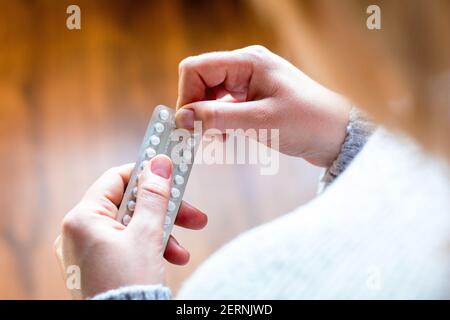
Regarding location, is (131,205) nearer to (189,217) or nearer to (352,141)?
(189,217)

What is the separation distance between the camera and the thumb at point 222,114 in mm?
592

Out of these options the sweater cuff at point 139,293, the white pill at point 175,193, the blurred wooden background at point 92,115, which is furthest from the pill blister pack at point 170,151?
the blurred wooden background at point 92,115

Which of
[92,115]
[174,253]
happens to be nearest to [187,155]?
[174,253]

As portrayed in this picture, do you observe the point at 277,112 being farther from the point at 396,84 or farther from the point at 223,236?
the point at 223,236

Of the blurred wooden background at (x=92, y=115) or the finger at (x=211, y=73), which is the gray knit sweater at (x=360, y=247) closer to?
the finger at (x=211, y=73)

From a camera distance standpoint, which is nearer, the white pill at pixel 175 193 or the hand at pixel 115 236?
the hand at pixel 115 236

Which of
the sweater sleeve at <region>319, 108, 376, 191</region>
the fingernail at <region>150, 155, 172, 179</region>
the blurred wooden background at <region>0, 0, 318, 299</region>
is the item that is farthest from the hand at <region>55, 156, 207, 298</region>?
the blurred wooden background at <region>0, 0, 318, 299</region>

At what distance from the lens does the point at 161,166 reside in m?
0.57

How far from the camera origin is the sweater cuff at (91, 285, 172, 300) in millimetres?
449

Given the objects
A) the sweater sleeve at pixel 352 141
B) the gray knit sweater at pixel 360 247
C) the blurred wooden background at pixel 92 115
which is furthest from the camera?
the blurred wooden background at pixel 92 115

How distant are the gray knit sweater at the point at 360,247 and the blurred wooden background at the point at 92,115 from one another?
53 centimetres

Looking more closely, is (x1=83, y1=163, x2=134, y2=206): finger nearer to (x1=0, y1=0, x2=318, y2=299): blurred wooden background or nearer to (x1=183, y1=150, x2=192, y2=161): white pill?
(x1=183, y1=150, x2=192, y2=161): white pill

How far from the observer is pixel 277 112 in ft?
2.02

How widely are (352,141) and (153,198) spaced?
23 centimetres
